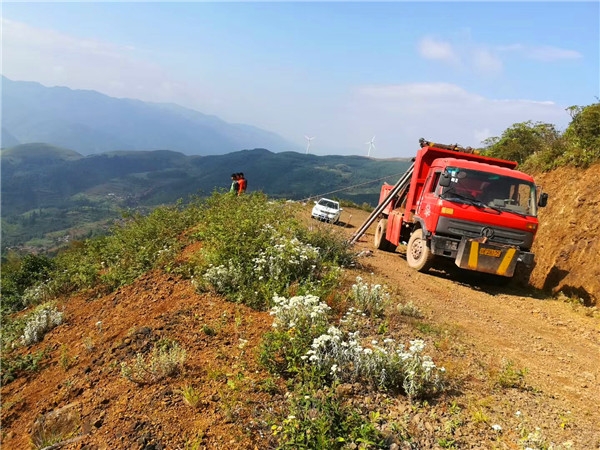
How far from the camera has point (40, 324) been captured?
7.36 meters

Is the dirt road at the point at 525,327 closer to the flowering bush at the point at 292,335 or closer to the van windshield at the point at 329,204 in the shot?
the flowering bush at the point at 292,335

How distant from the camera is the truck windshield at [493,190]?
31.2 ft

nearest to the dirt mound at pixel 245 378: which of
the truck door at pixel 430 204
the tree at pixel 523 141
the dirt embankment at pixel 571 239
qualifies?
the dirt embankment at pixel 571 239

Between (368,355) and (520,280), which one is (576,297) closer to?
(520,280)

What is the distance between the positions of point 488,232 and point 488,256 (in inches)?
20.6

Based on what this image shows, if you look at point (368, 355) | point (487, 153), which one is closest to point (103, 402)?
point (368, 355)

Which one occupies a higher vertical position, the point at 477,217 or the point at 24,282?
the point at 477,217

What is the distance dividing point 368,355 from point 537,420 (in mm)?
1676

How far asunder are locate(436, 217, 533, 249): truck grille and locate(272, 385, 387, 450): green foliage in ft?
21.5

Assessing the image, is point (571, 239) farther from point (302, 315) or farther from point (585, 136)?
point (302, 315)

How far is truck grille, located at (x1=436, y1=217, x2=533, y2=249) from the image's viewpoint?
9141 millimetres

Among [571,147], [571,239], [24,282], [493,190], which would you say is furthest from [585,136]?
[24,282]

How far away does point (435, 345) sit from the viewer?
5230 mm

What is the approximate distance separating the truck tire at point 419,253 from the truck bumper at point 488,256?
877mm
